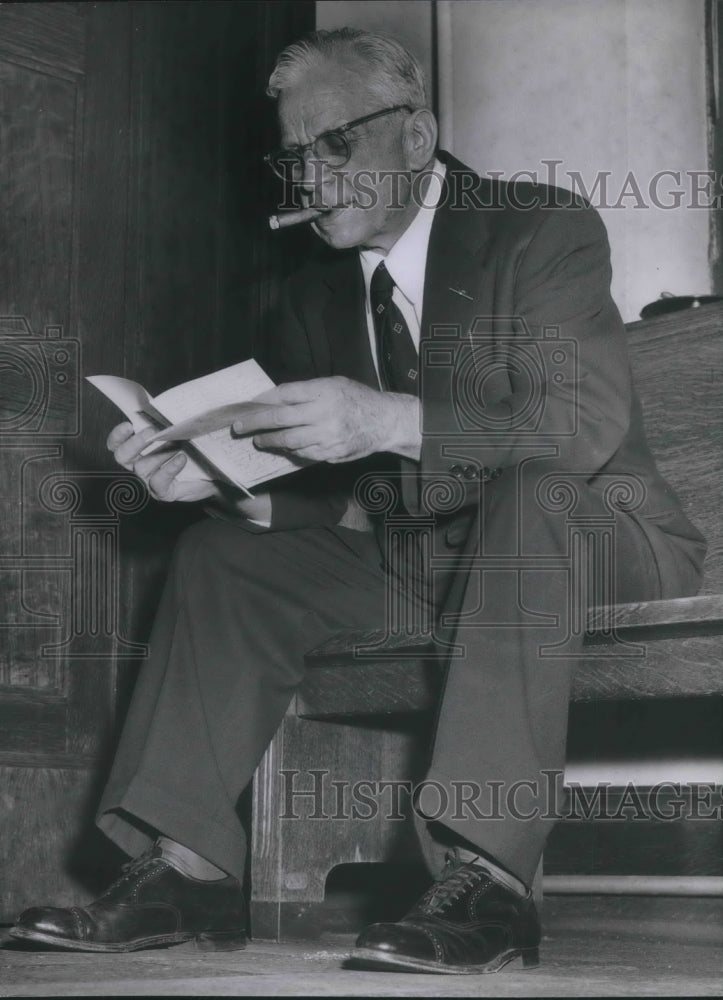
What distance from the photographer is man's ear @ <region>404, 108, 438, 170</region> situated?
69.4 inches

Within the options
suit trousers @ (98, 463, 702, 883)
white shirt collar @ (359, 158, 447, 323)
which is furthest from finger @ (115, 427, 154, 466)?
white shirt collar @ (359, 158, 447, 323)

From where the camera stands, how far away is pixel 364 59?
68.6 inches

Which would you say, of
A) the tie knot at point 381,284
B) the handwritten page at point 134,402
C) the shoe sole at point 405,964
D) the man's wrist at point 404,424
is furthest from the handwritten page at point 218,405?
the shoe sole at point 405,964

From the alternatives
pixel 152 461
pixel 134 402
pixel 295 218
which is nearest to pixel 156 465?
pixel 152 461

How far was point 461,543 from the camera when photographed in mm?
1548

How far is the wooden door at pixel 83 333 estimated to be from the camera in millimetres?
1927

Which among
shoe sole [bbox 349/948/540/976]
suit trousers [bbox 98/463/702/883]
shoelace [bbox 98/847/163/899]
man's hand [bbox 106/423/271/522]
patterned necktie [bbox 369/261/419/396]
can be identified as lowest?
shoe sole [bbox 349/948/540/976]

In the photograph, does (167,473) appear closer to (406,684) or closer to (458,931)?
(406,684)

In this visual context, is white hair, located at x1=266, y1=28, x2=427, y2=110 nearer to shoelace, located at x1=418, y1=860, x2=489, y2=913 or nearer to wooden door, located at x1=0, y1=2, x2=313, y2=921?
wooden door, located at x1=0, y1=2, x2=313, y2=921

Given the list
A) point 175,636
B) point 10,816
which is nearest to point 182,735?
point 175,636

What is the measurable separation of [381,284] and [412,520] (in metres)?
0.36

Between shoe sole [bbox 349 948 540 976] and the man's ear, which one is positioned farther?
the man's ear

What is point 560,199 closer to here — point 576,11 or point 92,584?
point 576,11

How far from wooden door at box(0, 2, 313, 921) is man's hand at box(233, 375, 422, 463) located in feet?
2.25
